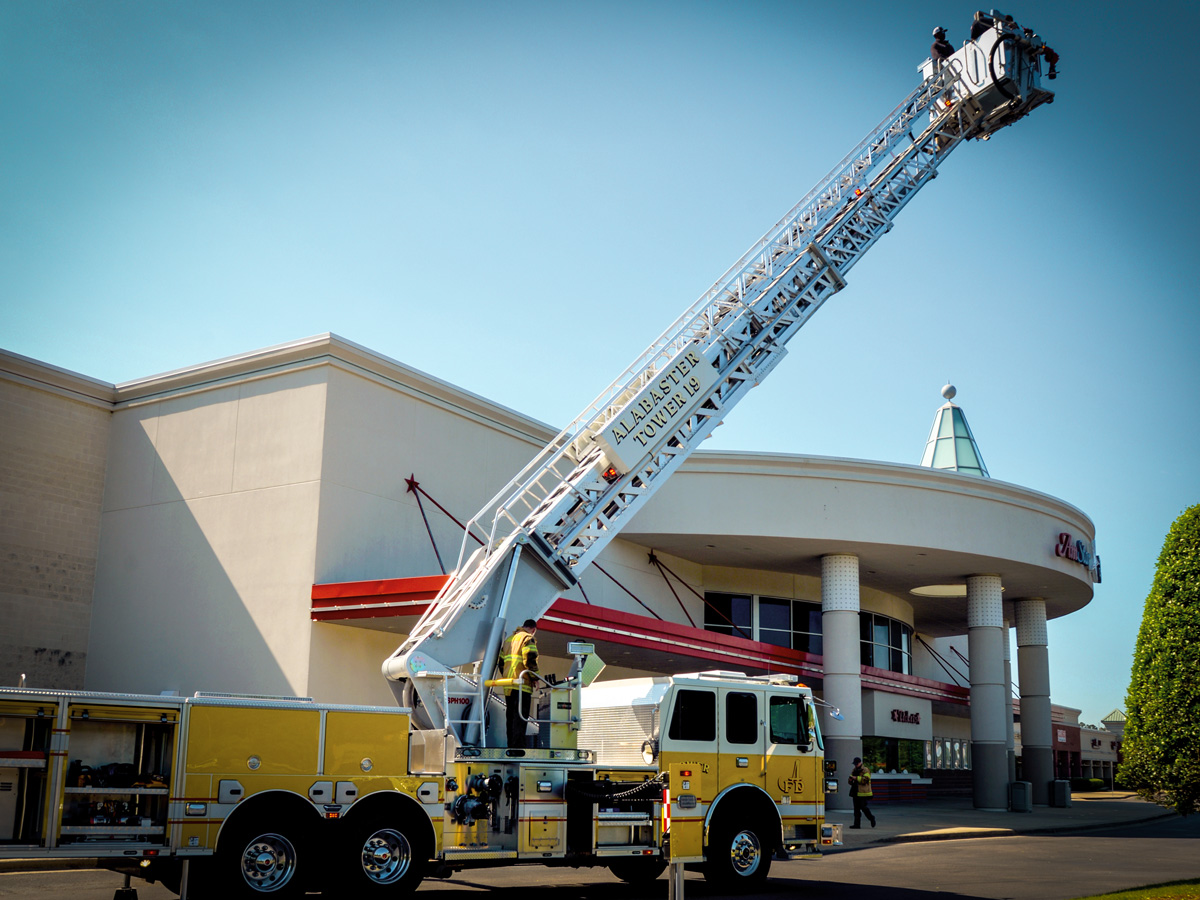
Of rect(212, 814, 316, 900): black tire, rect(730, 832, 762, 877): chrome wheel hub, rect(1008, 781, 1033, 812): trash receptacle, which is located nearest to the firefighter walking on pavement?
rect(1008, 781, 1033, 812): trash receptacle

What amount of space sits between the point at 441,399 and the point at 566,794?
13.6 metres

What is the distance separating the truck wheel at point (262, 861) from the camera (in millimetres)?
10906

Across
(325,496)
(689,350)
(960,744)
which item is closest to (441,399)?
(325,496)

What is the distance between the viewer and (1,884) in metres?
13.9

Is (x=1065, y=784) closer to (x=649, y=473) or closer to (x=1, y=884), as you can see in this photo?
(x=649, y=473)

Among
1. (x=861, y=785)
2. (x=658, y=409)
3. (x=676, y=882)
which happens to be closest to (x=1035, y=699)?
(x=861, y=785)

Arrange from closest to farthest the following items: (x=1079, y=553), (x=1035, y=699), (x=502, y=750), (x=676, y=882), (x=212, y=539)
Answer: (x=676, y=882), (x=502, y=750), (x=212, y=539), (x=1079, y=553), (x=1035, y=699)

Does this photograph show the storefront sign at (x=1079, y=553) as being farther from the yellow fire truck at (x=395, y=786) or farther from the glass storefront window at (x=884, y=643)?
the yellow fire truck at (x=395, y=786)

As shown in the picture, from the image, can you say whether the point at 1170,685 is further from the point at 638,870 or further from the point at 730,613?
the point at 730,613

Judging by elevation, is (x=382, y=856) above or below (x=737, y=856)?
above

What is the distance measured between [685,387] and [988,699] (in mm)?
21476

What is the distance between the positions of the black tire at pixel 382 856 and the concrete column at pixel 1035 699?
31335mm

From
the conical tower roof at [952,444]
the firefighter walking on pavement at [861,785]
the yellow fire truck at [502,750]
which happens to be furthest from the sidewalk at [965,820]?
the conical tower roof at [952,444]

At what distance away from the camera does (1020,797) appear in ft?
111
